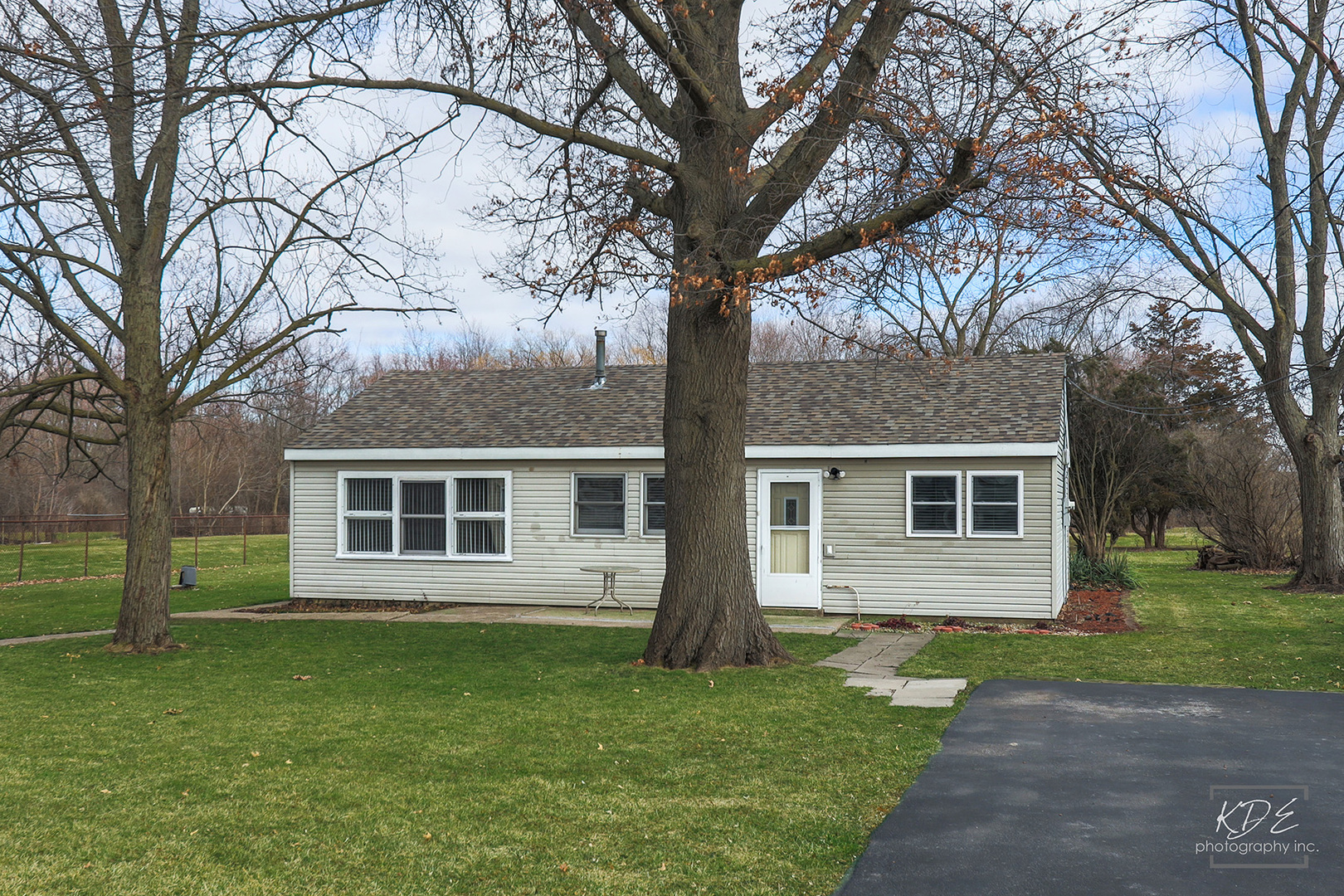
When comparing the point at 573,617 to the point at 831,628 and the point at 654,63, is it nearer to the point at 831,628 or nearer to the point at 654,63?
the point at 831,628

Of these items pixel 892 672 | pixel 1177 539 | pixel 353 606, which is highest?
pixel 892 672

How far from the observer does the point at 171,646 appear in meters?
11.9

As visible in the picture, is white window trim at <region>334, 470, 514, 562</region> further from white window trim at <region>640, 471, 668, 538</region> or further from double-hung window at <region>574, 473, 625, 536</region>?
white window trim at <region>640, 471, 668, 538</region>

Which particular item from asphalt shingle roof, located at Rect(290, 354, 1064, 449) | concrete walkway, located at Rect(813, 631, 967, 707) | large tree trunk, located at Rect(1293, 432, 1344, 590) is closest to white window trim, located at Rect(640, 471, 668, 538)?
asphalt shingle roof, located at Rect(290, 354, 1064, 449)

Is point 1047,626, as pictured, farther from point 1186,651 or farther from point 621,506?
point 621,506

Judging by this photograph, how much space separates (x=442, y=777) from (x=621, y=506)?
403 inches

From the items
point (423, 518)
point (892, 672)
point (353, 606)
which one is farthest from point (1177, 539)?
point (892, 672)

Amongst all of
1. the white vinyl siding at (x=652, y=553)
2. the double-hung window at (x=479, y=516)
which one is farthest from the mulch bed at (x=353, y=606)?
the double-hung window at (x=479, y=516)

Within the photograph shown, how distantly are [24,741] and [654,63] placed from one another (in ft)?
27.4

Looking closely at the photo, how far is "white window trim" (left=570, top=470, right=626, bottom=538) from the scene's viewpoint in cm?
1627

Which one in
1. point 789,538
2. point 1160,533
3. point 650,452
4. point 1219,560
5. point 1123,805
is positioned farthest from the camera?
point 1160,533

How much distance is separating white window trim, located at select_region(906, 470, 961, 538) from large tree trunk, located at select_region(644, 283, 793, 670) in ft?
17.4

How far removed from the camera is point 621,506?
16344 millimetres

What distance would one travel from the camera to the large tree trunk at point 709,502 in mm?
10188
